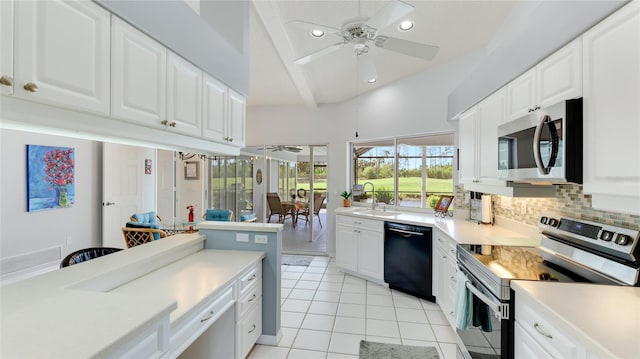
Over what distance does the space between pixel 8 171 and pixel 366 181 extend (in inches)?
197

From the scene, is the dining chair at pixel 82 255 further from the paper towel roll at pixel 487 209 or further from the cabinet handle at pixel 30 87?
the paper towel roll at pixel 487 209

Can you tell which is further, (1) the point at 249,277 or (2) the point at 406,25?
(2) the point at 406,25

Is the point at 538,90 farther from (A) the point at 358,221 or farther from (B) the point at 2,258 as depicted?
(B) the point at 2,258

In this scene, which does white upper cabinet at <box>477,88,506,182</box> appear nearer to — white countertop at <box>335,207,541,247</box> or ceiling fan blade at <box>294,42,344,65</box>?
white countertop at <box>335,207,541,247</box>

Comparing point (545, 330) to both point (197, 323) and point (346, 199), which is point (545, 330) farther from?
point (346, 199)

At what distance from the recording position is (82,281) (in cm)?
143

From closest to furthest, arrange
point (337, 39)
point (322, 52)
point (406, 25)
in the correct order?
point (322, 52)
point (406, 25)
point (337, 39)

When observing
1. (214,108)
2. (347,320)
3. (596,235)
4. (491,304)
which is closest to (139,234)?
(214,108)

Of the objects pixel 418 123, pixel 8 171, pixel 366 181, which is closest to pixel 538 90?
pixel 418 123

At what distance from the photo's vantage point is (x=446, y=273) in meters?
2.83

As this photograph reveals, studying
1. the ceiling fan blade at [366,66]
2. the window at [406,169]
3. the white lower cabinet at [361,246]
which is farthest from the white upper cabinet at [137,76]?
the window at [406,169]

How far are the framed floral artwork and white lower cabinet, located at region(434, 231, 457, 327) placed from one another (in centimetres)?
522

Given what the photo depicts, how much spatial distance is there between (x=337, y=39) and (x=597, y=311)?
2.92m

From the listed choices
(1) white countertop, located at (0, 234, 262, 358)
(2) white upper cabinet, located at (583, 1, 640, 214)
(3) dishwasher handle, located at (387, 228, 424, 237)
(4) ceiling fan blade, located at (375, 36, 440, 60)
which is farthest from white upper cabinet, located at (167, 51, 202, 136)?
(3) dishwasher handle, located at (387, 228, 424, 237)
